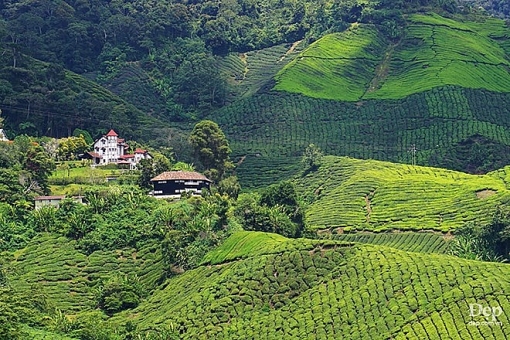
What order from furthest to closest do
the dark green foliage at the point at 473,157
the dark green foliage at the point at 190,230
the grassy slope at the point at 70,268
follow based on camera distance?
1. the dark green foliage at the point at 473,157
2. the dark green foliage at the point at 190,230
3. the grassy slope at the point at 70,268

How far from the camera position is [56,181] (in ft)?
263

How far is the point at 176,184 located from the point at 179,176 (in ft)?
2.54

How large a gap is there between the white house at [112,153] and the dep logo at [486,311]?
146 ft

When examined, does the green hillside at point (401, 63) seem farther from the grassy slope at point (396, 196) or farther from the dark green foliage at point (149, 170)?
the dark green foliage at point (149, 170)

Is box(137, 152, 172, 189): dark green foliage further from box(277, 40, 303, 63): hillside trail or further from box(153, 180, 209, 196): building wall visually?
box(277, 40, 303, 63): hillside trail

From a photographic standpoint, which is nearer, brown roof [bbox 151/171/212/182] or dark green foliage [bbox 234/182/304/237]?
dark green foliage [bbox 234/182/304/237]

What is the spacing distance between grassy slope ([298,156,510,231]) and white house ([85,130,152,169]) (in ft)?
51.5

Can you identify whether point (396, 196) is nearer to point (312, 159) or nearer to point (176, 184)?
point (312, 159)

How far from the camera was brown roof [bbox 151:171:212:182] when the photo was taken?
7969cm

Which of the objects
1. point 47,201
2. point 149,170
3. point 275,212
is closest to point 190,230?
point 275,212

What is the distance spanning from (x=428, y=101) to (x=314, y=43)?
25.6 meters

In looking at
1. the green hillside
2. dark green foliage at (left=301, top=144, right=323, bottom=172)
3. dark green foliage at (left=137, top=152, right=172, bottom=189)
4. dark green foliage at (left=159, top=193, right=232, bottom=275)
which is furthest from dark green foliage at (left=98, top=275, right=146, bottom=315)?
the green hillside

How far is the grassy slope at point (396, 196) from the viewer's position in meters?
74.1

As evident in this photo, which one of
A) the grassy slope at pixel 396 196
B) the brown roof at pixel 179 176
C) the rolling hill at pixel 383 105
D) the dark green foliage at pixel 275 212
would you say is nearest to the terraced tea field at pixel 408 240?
the grassy slope at pixel 396 196
